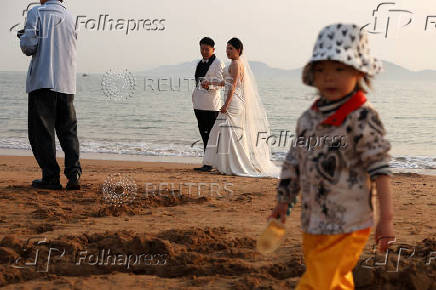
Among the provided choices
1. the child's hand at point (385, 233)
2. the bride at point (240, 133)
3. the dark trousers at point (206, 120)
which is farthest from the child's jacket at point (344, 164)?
the dark trousers at point (206, 120)

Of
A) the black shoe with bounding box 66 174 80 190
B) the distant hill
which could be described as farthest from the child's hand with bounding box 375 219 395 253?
the distant hill

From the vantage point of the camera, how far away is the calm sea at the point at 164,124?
14445mm

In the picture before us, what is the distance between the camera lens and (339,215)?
246 centimetres

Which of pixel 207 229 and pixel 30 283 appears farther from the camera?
pixel 207 229

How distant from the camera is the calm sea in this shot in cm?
1445

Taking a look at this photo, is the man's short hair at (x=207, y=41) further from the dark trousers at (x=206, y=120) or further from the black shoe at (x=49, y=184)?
the black shoe at (x=49, y=184)

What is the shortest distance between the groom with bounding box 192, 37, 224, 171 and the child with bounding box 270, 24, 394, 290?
247 inches

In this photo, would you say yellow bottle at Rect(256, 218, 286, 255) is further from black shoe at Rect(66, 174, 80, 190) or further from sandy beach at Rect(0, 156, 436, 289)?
black shoe at Rect(66, 174, 80, 190)

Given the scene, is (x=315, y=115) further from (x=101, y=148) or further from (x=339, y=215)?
(x=101, y=148)

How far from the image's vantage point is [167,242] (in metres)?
4.27

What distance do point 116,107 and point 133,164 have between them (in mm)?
17646

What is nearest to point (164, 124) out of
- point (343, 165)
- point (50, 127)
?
point (50, 127)

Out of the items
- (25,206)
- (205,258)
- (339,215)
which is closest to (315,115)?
(339,215)

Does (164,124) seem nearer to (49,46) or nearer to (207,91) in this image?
(207,91)
